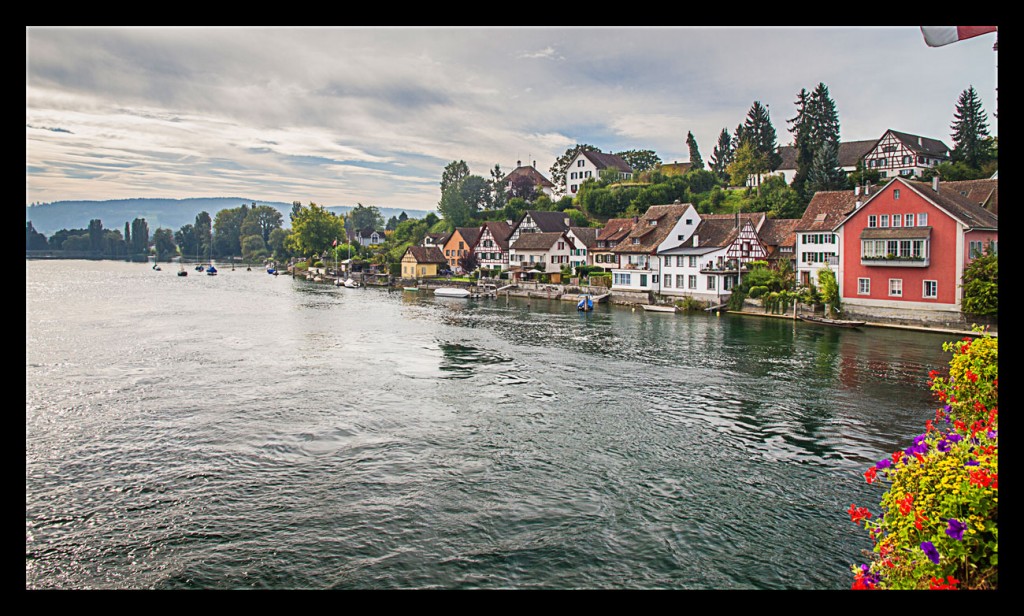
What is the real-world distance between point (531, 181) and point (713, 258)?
43.8 meters

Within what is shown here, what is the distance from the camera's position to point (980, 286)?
29.2 m

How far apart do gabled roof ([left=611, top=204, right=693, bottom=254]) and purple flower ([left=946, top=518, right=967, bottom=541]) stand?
43.1 m

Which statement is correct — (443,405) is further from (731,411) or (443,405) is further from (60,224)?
(60,224)

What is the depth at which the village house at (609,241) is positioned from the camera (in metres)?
52.0

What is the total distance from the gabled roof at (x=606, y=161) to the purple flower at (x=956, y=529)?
238 ft

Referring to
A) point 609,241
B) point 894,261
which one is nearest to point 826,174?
point 609,241

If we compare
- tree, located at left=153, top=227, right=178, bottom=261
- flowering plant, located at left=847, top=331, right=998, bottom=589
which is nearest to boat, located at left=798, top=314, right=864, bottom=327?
flowering plant, located at left=847, top=331, right=998, bottom=589

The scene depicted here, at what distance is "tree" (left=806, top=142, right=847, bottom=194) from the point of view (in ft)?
171

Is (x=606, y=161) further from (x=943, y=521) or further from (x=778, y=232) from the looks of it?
(x=943, y=521)

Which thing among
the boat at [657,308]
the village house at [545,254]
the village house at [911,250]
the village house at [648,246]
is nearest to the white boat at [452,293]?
the village house at [545,254]

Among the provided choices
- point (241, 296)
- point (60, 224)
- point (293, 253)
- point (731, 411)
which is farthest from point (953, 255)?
point (60, 224)

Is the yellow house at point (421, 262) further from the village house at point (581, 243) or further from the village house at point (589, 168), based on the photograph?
the village house at point (589, 168)
